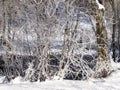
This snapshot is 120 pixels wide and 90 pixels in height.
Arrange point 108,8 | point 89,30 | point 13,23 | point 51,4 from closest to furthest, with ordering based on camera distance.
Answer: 1. point 51,4
2. point 89,30
3. point 13,23
4. point 108,8

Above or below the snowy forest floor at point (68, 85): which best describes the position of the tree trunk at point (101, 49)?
above

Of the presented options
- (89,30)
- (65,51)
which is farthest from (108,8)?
(65,51)

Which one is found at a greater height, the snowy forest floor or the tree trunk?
the tree trunk

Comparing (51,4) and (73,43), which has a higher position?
(51,4)

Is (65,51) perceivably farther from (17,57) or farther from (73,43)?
(17,57)

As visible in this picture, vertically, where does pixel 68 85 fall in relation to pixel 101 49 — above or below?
below

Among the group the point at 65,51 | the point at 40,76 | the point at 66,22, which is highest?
the point at 66,22

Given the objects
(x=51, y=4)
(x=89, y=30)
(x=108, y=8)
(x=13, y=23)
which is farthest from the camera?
(x=108, y=8)

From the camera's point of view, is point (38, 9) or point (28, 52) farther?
point (28, 52)

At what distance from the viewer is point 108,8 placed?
52.9 ft

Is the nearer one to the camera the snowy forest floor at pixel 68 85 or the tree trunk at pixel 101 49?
the snowy forest floor at pixel 68 85

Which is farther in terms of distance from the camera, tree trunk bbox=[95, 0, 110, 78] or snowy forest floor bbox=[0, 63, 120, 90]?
tree trunk bbox=[95, 0, 110, 78]

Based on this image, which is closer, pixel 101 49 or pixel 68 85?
pixel 68 85

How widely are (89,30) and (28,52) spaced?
239cm
